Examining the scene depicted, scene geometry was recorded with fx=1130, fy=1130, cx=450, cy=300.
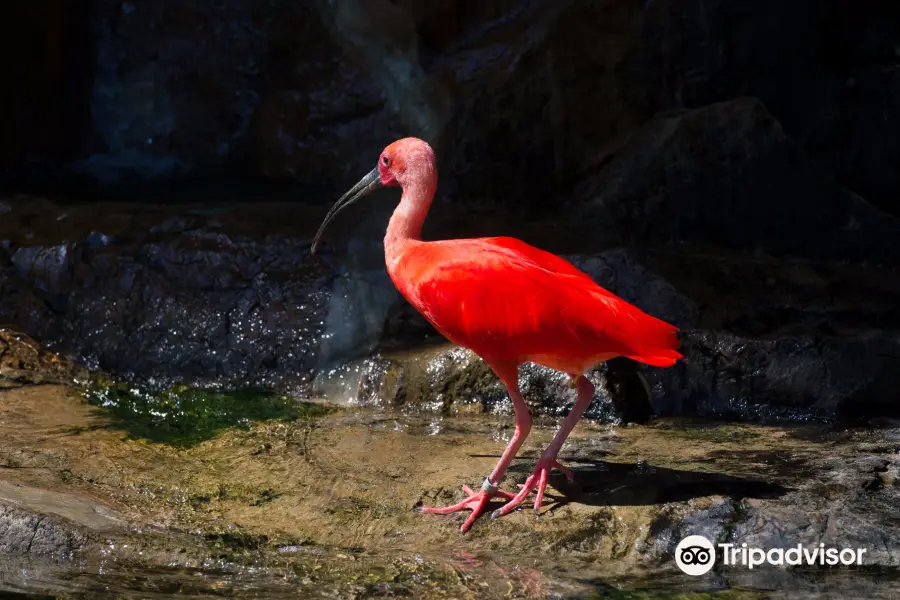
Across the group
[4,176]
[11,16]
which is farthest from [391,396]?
[11,16]

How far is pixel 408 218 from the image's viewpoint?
16.7ft

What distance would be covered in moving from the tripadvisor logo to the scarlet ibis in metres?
0.66

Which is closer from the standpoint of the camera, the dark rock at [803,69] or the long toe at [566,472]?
the long toe at [566,472]

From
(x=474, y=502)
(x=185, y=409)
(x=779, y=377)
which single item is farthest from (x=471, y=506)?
(x=779, y=377)

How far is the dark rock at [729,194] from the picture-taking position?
8.45 meters

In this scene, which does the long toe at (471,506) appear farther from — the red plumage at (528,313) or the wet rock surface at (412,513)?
the red plumage at (528,313)

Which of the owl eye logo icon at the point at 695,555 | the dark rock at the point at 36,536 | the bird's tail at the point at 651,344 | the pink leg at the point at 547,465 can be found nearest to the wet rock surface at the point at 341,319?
the pink leg at the point at 547,465

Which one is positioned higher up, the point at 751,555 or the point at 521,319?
the point at 521,319

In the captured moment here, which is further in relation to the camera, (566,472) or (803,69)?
(803,69)

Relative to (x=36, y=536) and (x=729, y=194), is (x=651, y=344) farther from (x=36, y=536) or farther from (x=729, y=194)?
(x=729, y=194)

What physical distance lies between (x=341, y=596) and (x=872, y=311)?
473 cm

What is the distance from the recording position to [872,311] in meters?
7.32

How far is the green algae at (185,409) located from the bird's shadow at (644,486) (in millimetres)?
1717

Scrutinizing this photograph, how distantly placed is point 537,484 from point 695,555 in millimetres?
795
